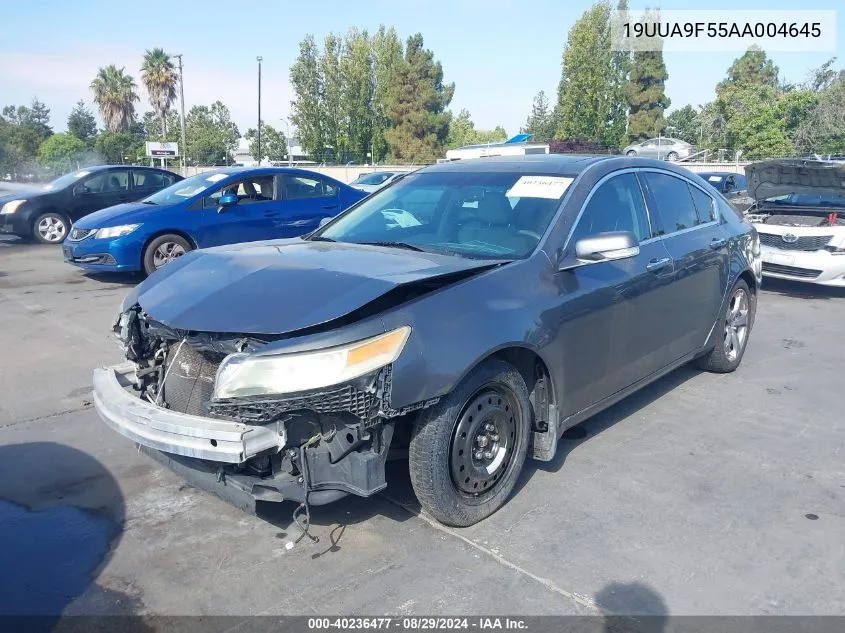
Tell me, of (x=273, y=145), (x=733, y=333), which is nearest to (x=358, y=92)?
(x=273, y=145)

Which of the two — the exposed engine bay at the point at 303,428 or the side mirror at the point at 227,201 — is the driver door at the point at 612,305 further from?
the side mirror at the point at 227,201

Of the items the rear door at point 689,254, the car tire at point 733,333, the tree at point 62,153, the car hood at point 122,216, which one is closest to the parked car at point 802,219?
the car tire at point 733,333

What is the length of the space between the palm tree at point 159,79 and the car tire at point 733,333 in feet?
190

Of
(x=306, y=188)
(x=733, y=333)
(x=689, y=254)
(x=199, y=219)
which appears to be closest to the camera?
(x=689, y=254)

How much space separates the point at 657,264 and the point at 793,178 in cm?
658

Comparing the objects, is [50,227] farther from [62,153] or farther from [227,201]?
[62,153]

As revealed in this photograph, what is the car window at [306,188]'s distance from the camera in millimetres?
10062

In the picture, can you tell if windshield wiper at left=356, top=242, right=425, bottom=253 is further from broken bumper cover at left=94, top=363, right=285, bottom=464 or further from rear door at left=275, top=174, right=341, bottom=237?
rear door at left=275, top=174, right=341, bottom=237

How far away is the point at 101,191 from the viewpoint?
1322 cm

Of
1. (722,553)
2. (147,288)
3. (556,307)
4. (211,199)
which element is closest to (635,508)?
(722,553)

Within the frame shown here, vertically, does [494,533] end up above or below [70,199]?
below

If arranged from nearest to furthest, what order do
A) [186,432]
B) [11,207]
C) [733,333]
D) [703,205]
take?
[186,432] → [703,205] → [733,333] → [11,207]

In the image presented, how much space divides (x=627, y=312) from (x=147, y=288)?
8.65 ft

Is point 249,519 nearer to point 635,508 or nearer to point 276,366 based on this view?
point 276,366
